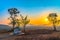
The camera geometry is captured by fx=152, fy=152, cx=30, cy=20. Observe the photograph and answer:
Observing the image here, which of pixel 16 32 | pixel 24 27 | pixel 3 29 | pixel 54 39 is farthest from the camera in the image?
pixel 3 29

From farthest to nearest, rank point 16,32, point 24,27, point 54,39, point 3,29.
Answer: point 3,29
point 24,27
point 16,32
point 54,39

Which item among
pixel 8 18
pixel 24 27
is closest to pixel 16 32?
pixel 24 27

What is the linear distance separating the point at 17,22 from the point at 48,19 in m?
8.26

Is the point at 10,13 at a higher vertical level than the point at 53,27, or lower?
higher

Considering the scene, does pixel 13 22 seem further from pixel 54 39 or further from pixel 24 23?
pixel 54 39

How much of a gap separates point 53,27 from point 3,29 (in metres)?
12.5

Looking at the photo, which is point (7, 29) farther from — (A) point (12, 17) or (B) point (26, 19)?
(B) point (26, 19)

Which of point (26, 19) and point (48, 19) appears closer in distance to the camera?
point (26, 19)

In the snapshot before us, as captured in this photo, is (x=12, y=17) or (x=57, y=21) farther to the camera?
(x=57, y=21)

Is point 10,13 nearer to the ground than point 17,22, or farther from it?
farther from it

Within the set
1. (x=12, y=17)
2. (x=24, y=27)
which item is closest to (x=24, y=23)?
(x=24, y=27)

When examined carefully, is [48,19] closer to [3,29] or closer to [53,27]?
[53,27]

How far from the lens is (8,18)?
3509 cm

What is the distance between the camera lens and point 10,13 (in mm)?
35156
